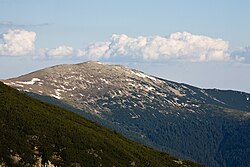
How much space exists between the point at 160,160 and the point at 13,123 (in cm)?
3170

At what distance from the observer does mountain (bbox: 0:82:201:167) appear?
58.3m

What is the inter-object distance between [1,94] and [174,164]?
34655 mm

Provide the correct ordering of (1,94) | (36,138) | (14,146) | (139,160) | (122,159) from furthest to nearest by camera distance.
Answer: (1,94), (139,160), (122,159), (36,138), (14,146)

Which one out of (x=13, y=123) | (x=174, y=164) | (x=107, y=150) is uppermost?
(x=13, y=123)

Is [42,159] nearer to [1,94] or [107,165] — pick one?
[107,165]

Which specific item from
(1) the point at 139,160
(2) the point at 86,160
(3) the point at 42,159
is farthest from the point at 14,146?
(1) the point at 139,160

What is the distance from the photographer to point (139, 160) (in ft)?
251

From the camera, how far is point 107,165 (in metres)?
65.5

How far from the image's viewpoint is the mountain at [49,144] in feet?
191

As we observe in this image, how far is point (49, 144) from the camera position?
207 feet

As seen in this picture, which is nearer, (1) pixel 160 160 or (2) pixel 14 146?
(2) pixel 14 146

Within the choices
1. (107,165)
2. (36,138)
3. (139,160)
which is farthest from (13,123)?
(139,160)

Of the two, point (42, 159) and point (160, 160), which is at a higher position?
point (42, 159)

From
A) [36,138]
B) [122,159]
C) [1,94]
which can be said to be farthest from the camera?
[1,94]
